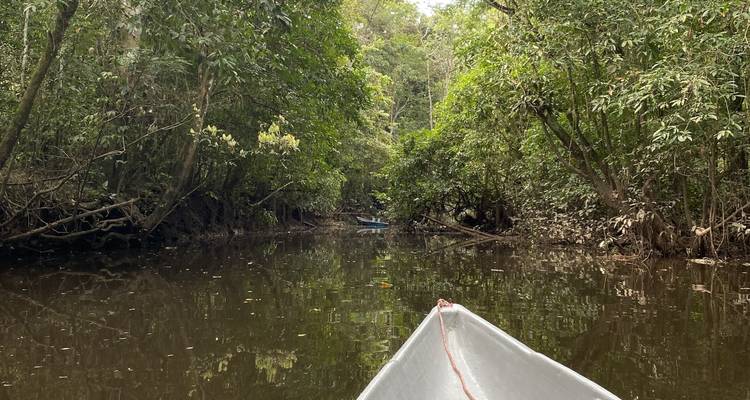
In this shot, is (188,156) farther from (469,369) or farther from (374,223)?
(374,223)

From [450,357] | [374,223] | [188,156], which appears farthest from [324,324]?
[374,223]

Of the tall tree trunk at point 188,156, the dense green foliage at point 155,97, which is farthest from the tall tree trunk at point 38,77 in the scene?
the tall tree trunk at point 188,156

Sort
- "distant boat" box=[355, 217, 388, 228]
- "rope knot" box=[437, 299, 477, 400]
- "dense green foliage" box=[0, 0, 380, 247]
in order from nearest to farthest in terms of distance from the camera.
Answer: "rope knot" box=[437, 299, 477, 400], "dense green foliage" box=[0, 0, 380, 247], "distant boat" box=[355, 217, 388, 228]

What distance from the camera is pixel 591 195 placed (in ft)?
36.0

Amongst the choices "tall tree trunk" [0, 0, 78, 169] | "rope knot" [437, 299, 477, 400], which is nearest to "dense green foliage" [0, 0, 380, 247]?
"tall tree trunk" [0, 0, 78, 169]

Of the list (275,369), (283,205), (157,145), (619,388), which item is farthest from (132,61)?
(283,205)

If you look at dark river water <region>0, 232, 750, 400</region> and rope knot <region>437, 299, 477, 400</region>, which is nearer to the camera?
rope knot <region>437, 299, 477, 400</region>

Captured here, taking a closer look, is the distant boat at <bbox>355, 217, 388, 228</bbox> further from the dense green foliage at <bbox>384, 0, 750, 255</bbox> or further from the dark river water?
the dark river water

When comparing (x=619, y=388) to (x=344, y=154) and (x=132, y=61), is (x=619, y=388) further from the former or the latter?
(x=344, y=154)

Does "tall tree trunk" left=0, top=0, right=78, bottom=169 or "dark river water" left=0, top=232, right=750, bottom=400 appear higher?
"tall tree trunk" left=0, top=0, right=78, bottom=169

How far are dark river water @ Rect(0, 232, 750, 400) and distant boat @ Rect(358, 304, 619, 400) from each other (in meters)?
0.68

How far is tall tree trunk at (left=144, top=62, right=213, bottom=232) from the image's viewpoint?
35.6ft

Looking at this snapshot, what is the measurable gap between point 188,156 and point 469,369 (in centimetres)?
1008

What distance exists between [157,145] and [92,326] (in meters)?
7.67
